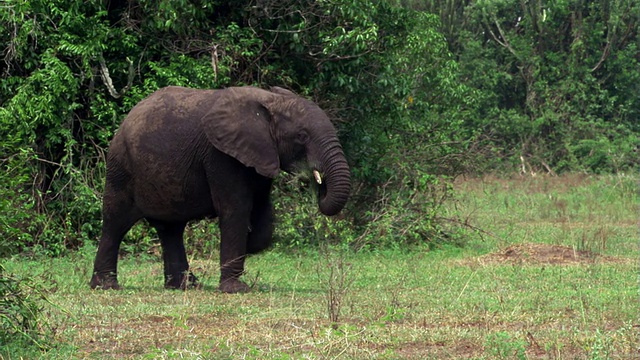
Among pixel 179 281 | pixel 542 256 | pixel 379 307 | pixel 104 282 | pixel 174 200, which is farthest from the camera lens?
pixel 542 256

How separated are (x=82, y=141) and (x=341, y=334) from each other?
26.4 feet

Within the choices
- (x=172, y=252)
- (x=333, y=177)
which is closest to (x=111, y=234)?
(x=172, y=252)

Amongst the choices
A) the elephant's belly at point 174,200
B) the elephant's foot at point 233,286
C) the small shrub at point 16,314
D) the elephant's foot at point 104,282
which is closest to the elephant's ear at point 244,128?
the elephant's belly at point 174,200

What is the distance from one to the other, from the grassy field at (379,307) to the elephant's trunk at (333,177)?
2.19ft

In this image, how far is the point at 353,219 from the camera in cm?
1512

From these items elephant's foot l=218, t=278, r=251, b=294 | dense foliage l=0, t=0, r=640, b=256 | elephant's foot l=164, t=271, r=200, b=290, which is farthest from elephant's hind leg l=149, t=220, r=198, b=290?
dense foliage l=0, t=0, r=640, b=256

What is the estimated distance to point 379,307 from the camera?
916cm

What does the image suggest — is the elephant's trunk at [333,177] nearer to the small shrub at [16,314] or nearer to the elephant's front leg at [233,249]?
the elephant's front leg at [233,249]

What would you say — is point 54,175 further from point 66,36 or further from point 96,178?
point 66,36

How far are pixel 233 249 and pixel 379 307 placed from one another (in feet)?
6.04

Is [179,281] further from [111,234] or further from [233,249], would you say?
[233,249]

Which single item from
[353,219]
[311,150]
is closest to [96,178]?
[353,219]

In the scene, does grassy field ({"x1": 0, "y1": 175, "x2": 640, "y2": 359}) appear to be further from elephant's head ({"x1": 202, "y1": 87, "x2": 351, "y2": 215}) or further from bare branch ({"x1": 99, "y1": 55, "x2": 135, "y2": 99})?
bare branch ({"x1": 99, "y1": 55, "x2": 135, "y2": 99})

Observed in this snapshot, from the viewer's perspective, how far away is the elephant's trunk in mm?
10141
